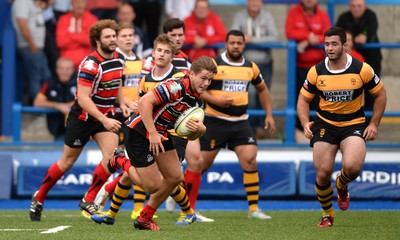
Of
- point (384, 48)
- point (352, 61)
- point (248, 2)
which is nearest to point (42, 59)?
point (248, 2)

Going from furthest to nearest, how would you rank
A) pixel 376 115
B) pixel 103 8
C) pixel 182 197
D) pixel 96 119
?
pixel 103 8 → pixel 96 119 → pixel 182 197 → pixel 376 115

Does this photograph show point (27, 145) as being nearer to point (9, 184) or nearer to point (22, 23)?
point (9, 184)

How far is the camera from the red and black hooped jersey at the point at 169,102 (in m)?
10.1

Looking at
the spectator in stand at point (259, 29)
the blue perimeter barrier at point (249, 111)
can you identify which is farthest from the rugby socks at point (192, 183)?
the spectator in stand at point (259, 29)

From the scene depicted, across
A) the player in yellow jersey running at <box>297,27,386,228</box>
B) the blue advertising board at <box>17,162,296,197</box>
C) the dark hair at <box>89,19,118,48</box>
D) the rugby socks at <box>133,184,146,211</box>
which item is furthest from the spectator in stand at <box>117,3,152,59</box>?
the player in yellow jersey running at <box>297,27,386,228</box>

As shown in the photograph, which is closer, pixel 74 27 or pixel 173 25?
pixel 173 25

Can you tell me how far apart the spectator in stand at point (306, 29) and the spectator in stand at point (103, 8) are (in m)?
2.90

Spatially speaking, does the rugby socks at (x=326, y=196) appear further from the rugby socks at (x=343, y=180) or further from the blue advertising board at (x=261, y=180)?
the blue advertising board at (x=261, y=180)

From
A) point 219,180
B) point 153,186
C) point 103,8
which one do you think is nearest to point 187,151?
point 153,186

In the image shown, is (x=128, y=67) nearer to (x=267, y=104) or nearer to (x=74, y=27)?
(x=267, y=104)

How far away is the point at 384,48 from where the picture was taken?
53.1ft

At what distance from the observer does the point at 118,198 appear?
1151cm

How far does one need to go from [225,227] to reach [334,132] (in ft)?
5.15

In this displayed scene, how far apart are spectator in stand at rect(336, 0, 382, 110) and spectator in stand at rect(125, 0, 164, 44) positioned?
117 inches
